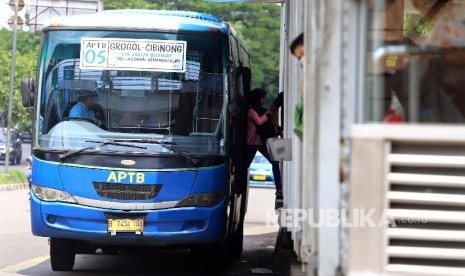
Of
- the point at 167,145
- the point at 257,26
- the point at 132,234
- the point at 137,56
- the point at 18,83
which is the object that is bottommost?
the point at 132,234

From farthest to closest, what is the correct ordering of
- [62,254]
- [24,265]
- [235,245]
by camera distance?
[235,245] → [24,265] → [62,254]

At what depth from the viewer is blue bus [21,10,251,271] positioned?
927 cm

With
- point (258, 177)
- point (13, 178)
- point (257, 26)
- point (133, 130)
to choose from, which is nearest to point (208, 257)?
point (133, 130)

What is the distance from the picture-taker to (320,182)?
4984 millimetres

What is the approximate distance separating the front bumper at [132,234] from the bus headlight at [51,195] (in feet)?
0.16

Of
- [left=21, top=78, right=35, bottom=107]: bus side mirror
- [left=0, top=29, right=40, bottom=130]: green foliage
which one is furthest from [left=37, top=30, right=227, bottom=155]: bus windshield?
[left=0, top=29, right=40, bottom=130]: green foliage

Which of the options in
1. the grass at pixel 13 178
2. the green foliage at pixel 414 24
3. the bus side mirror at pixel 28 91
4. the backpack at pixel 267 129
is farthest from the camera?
the grass at pixel 13 178

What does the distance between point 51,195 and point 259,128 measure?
10.9 ft

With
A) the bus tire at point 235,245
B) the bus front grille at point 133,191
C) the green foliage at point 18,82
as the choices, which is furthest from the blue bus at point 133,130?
the green foliage at point 18,82

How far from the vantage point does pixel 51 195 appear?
941 centimetres

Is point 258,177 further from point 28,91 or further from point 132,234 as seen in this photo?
point 132,234

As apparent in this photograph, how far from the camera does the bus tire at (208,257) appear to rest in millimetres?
10289

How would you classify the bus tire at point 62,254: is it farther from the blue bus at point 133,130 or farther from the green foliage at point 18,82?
the green foliage at point 18,82

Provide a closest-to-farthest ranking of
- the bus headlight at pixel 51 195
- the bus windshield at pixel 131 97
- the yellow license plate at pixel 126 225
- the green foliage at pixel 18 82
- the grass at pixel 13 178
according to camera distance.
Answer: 1. the yellow license plate at pixel 126 225
2. the bus headlight at pixel 51 195
3. the bus windshield at pixel 131 97
4. the grass at pixel 13 178
5. the green foliage at pixel 18 82
